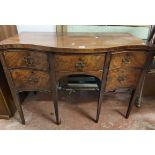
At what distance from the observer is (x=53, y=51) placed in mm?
979

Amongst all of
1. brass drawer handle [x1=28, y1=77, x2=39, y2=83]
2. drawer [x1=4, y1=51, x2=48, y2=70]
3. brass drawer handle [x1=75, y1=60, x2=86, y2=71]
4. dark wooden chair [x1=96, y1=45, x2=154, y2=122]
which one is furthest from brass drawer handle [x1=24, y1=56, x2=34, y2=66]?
dark wooden chair [x1=96, y1=45, x2=154, y2=122]

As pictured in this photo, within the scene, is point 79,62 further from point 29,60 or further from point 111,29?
point 111,29

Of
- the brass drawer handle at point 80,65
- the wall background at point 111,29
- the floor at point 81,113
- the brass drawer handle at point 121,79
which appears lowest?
the floor at point 81,113

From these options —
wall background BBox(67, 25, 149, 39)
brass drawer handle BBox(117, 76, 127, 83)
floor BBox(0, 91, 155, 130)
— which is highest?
wall background BBox(67, 25, 149, 39)

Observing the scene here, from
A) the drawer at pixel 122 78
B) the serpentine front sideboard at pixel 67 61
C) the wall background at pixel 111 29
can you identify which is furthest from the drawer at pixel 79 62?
the wall background at pixel 111 29

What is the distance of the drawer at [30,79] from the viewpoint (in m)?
1.12

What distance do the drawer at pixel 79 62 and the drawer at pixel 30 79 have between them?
16 centimetres

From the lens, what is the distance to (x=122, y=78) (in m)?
1.21

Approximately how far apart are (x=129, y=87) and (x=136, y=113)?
0.46 m

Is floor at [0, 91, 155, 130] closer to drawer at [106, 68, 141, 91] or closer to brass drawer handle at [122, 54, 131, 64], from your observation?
drawer at [106, 68, 141, 91]

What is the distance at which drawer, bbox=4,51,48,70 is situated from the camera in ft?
3.36

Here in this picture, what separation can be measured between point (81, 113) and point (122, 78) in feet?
2.01

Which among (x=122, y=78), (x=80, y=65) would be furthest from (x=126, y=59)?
(x=80, y=65)

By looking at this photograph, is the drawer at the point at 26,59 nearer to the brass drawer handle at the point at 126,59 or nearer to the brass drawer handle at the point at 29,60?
the brass drawer handle at the point at 29,60
